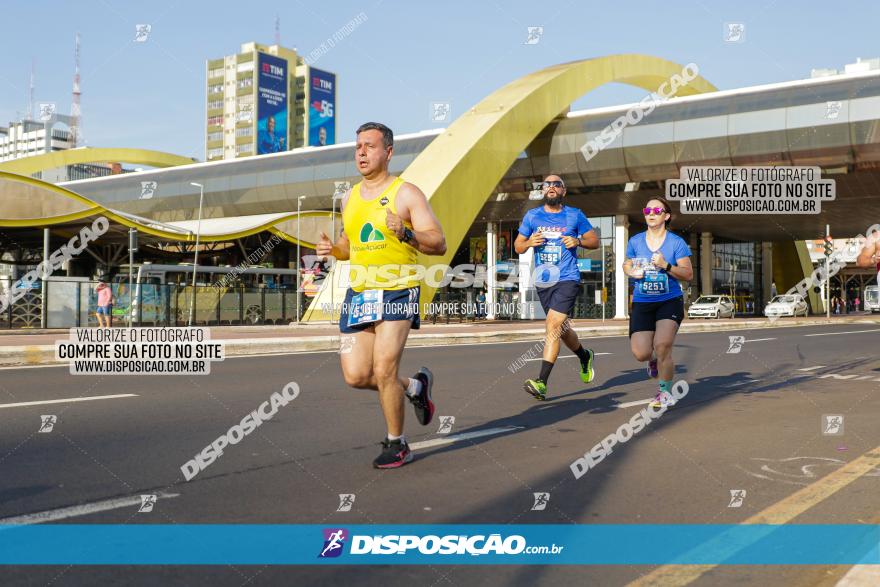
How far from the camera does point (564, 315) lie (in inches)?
311

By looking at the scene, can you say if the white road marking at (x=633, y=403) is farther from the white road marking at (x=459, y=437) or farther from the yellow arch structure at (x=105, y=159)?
the yellow arch structure at (x=105, y=159)

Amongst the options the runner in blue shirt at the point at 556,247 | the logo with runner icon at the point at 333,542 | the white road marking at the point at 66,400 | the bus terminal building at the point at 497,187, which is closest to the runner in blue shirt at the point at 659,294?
the runner in blue shirt at the point at 556,247

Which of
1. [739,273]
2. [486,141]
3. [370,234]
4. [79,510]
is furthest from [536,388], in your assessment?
[739,273]

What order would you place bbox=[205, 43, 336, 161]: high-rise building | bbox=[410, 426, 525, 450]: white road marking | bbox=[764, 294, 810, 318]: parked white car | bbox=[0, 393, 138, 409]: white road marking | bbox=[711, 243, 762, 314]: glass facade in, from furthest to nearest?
bbox=[205, 43, 336, 161]: high-rise building, bbox=[711, 243, 762, 314]: glass facade, bbox=[764, 294, 810, 318]: parked white car, bbox=[0, 393, 138, 409]: white road marking, bbox=[410, 426, 525, 450]: white road marking

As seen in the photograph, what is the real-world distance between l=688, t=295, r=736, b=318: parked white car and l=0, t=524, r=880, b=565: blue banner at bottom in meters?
43.9

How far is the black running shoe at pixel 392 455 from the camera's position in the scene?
4.68 metres

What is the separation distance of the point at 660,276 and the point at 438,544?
478 centimetres

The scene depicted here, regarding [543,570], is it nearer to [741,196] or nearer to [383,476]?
[383,476]

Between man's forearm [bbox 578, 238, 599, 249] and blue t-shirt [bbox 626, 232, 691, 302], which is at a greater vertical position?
man's forearm [bbox 578, 238, 599, 249]

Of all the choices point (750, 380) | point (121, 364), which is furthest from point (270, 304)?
point (750, 380)

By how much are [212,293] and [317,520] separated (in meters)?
27.8

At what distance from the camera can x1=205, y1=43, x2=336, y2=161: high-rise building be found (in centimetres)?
14200

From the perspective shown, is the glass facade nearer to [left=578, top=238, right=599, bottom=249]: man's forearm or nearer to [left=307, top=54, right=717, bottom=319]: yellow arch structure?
[left=307, top=54, right=717, bottom=319]: yellow arch structure

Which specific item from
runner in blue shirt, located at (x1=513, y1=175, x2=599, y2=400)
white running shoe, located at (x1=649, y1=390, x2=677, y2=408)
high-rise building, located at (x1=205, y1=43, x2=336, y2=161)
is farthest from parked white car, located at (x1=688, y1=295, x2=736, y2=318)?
high-rise building, located at (x1=205, y1=43, x2=336, y2=161)
